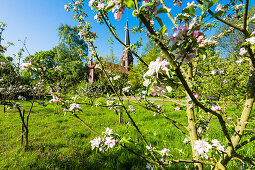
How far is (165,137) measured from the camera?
152 inches

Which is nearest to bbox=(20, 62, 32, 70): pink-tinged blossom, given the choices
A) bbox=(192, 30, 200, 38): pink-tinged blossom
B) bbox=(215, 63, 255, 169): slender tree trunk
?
bbox=(192, 30, 200, 38): pink-tinged blossom

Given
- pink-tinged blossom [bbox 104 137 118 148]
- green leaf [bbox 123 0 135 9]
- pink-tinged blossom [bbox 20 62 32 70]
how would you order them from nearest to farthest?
1. green leaf [bbox 123 0 135 9]
2. pink-tinged blossom [bbox 104 137 118 148]
3. pink-tinged blossom [bbox 20 62 32 70]

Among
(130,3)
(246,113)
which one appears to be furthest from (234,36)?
(130,3)

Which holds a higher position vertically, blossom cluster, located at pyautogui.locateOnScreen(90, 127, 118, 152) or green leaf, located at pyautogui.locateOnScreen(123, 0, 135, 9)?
green leaf, located at pyautogui.locateOnScreen(123, 0, 135, 9)

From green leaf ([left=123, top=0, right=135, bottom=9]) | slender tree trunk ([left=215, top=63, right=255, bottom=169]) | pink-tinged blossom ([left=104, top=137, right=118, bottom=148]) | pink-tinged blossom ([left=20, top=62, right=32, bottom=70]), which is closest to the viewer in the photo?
green leaf ([left=123, top=0, right=135, bottom=9])

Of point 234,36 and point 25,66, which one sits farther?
point 234,36

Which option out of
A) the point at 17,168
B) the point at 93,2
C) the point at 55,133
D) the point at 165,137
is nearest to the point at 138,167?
the point at 165,137

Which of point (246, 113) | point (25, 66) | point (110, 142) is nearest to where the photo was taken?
point (246, 113)

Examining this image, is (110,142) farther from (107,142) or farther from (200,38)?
(200,38)

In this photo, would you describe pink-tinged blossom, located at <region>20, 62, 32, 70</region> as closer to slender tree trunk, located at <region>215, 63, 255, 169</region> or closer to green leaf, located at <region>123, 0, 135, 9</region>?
green leaf, located at <region>123, 0, 135, 9</region>

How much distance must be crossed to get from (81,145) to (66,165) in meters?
0.88

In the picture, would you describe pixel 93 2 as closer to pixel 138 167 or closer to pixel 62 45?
pixel 138 167

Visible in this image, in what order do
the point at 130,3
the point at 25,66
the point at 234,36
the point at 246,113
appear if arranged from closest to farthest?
the point at 130,3 < the point at 246,113 < the point at 25,66 < the point at 234,36

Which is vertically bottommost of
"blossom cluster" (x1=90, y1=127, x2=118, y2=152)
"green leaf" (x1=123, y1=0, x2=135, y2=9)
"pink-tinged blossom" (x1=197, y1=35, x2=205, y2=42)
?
"blossom cluster" (x1=90, y1=127, x2=118, y2=152)
